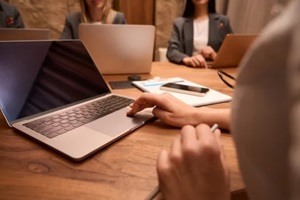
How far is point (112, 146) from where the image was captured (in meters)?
0.53

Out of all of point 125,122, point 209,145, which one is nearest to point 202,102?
point 125,122

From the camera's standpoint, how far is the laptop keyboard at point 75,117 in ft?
1.85

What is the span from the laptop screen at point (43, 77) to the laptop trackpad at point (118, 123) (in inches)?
5.9

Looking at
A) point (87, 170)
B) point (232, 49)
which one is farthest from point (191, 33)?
point (87, 170)

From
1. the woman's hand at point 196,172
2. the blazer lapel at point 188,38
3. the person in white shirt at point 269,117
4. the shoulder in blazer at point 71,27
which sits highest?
the person in white shirt at point 269,117

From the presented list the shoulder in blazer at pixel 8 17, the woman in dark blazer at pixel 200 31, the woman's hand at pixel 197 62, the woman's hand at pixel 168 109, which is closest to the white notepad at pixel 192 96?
the woman's hand at pixel 168 109

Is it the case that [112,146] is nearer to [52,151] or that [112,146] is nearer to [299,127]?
[52,151]

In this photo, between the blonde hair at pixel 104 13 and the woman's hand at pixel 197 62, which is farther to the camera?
the blonde hair at pixel 104 13

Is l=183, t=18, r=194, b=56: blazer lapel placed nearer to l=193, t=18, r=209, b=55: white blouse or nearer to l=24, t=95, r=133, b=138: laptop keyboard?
l=193, t=18, r=209, b=55: white blouse

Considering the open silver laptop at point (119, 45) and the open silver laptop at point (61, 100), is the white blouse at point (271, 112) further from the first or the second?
the open silver laptop at point (119, 45)

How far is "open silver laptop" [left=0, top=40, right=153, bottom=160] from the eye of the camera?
1.78 ft

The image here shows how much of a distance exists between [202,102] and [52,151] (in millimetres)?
507

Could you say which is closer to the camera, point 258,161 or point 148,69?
point 258,161

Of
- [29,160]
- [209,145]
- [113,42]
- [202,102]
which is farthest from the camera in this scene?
[113,42]
